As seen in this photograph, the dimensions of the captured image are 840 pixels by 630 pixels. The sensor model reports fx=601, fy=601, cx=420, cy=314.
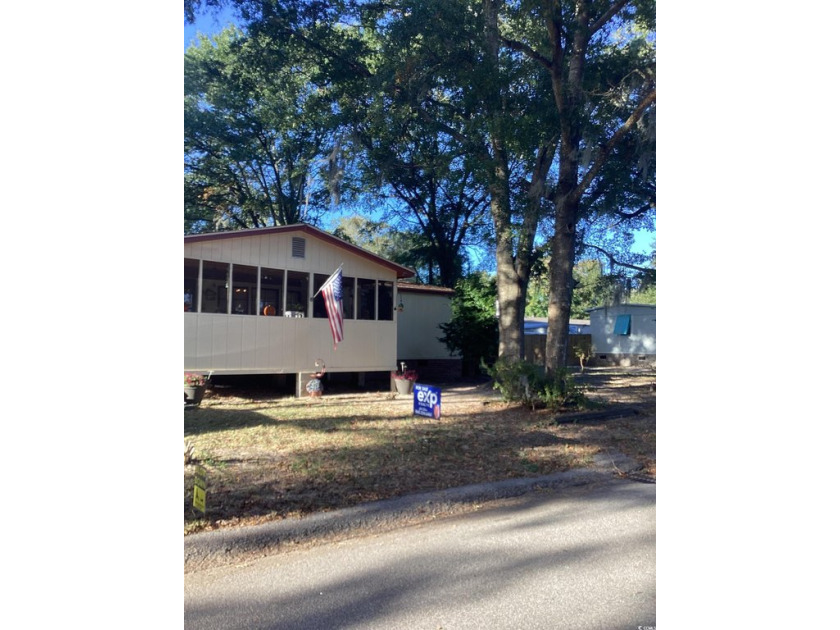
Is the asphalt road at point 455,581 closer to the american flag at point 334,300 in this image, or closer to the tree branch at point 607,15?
the tree branch at point 607,15

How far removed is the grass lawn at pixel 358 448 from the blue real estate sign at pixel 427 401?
176 mm

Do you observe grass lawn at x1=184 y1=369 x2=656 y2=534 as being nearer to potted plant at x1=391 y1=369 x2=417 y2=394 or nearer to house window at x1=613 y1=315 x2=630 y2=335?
potted plant at x1=391 y1=369 x2=417 y2=394

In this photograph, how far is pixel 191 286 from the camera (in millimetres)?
9062

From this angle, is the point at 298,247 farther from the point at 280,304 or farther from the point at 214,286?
the point at 214,286

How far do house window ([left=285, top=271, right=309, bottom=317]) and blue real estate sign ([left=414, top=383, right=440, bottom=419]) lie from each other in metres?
3.59

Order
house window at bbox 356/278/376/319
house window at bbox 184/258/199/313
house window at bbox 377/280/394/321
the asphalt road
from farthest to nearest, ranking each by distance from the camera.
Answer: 1. house window at bbox 377/280/394/321
2. house window at bbox 356/278/376/319
3. house window at bbox 184/258/199/313
4. the asphalt road

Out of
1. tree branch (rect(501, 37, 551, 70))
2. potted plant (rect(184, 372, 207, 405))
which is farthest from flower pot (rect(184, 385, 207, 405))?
tree branch (rect(501, 37, 551, 70))

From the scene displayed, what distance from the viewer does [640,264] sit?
29.3 ft

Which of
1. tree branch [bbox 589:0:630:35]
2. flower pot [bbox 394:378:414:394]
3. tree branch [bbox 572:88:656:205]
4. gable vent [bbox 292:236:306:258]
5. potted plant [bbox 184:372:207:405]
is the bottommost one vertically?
flower pot [bbox 394:378:414:394]

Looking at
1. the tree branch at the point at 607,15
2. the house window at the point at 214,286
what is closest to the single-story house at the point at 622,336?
the tree branch at the point at 607,15

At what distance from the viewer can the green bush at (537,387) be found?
839 centimetres

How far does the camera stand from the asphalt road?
2512mm
